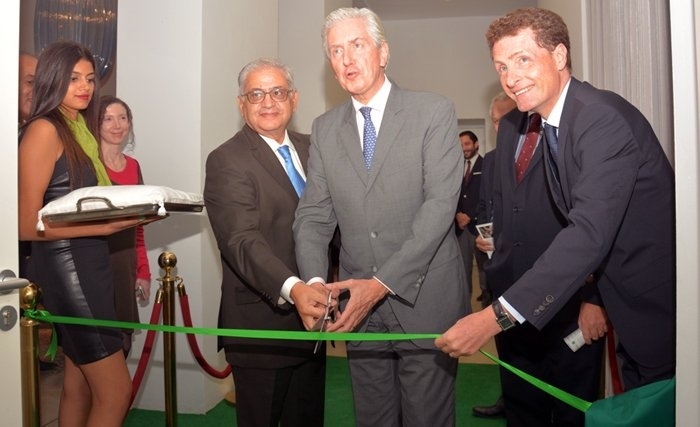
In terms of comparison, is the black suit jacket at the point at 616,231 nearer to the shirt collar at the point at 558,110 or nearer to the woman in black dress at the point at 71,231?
the shirt collar at the point at 558,110

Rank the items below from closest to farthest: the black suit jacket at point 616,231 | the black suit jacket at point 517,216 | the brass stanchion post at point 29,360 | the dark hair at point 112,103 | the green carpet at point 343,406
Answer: the black suit jacket at point 616,231 → the brass stanchion post at point 29,360 → the black suit jacket at point 517,216 → the dark hair at point 112,103 → the green carpet at point 343,406

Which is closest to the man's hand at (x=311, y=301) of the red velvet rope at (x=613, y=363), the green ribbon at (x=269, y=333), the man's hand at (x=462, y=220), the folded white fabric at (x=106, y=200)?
the green ribbon at (x=269, y=333)

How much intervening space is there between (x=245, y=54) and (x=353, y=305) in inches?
116

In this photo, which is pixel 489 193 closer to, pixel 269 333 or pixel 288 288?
pixel 288 288

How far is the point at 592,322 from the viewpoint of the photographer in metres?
2.42

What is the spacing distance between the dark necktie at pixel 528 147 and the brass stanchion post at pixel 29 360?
1807 millimetres

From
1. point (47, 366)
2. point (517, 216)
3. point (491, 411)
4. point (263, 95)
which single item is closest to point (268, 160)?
point (263, 95)

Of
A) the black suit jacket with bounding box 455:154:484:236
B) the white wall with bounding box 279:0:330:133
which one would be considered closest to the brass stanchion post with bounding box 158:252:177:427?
the black suit jacket with bounding box 455:154:484:236

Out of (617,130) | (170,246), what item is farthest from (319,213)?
(170,246)

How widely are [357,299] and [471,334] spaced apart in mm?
448

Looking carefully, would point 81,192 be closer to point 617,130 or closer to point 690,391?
point 617,130

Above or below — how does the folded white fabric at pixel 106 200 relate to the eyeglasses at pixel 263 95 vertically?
below

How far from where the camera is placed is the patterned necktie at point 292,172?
2.60 metres

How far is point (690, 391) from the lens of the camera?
4.69 feet
